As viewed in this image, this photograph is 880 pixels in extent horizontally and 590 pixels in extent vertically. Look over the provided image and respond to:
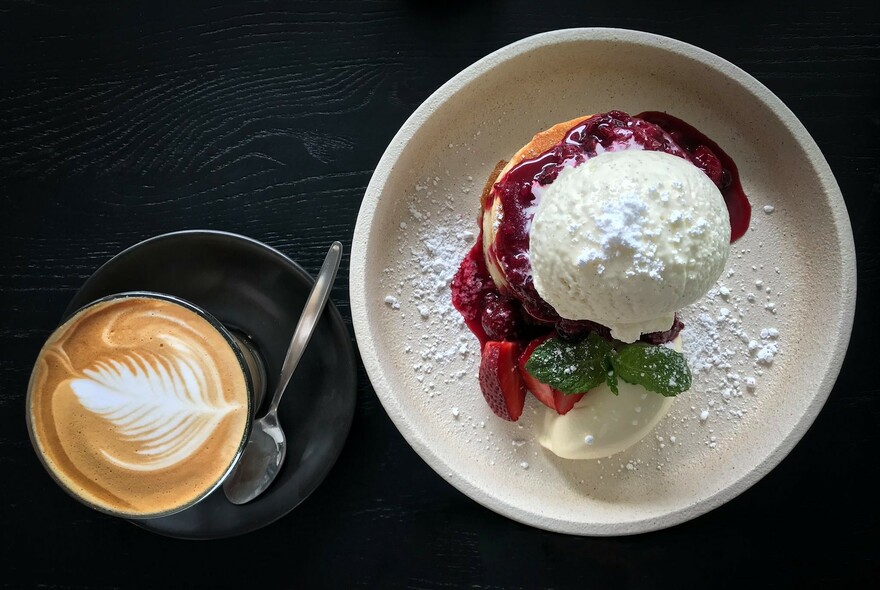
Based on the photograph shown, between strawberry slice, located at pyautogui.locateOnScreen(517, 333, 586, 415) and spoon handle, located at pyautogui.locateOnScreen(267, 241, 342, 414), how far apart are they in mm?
423

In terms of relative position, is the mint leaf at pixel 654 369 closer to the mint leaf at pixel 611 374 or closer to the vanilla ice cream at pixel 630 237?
the mint leaf at pixel 611 374

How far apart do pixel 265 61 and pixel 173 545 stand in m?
1.14

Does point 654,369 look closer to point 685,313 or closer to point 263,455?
point 685,313

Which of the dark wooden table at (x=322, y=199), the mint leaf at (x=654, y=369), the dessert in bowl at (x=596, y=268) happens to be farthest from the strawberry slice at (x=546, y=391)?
the dark wooden table at (x=322, y=199)

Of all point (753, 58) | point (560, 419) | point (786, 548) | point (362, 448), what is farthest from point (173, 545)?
point (753, 58)

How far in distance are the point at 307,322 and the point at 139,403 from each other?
345 millimetres

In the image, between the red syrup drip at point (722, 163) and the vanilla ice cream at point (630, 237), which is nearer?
the vanilla ice cream at point (630, 237)

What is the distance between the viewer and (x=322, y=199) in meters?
1.52

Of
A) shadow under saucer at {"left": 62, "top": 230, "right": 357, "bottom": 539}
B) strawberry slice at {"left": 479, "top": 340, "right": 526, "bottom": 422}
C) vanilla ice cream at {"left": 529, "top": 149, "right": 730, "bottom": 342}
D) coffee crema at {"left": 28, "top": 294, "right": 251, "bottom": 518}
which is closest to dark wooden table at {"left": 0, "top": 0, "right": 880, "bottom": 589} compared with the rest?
shadow under saucer at {"left": 62, "top": 230, "right": 357, "bottom": 539}

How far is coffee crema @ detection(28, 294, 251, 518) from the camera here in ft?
3.87

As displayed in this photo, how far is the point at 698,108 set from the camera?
1437mm

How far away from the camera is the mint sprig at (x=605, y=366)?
1.27 metres

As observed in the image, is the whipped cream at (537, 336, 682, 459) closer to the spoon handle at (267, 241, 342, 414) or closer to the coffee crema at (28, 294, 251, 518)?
the spoon handle at (267, 241, 342, 414)

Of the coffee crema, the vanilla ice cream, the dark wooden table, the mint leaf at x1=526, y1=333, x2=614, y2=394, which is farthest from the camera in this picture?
the dark wooden table
